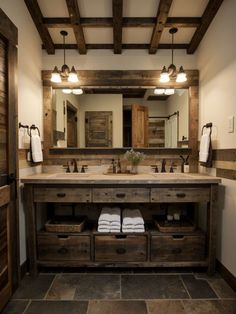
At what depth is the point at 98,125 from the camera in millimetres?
2627

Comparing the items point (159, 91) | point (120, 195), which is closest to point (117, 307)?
point (120, 195)

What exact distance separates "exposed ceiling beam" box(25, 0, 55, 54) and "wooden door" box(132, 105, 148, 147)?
46.1 inches

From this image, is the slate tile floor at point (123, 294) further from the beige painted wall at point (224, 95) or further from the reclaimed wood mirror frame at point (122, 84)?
the reclaimed wood mirror frame at point (122, 84)

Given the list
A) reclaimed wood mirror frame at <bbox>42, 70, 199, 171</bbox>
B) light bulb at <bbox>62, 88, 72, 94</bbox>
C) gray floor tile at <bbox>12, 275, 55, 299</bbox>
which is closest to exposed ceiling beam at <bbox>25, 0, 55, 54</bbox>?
reclaimed wood mirror frame at <bbox>42, 70, 199, 171</bbox>

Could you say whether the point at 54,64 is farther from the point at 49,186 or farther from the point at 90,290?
the point at 90,290

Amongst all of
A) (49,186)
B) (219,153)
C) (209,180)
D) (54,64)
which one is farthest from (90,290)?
(54,64)

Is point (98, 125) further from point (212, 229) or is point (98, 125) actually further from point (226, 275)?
point (226, 275)

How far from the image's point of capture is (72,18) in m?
2.15

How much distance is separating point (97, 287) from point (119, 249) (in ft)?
1.19

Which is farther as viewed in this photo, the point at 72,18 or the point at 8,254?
the point at 72,18

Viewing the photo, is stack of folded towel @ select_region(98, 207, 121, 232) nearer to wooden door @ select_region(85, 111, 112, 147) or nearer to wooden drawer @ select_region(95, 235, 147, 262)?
wooden drawer @ select_region(95, 235, 147, 262)

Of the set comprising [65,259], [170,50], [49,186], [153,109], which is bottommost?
[65,259]

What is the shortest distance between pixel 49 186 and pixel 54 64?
149 cm

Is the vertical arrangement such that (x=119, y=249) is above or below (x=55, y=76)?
below
